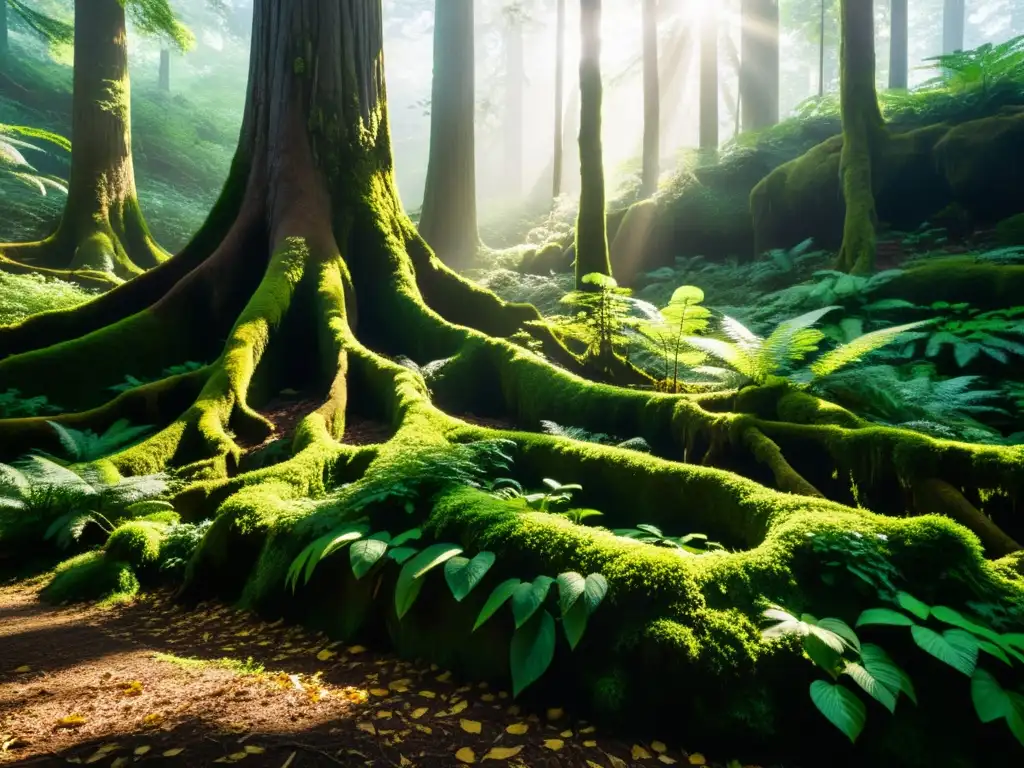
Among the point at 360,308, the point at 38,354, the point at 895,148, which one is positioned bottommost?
the point at 38,354

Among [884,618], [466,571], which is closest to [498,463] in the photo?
[466,571]

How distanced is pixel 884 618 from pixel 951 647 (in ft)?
0.70

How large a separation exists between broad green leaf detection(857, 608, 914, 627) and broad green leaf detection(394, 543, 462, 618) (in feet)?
5.35

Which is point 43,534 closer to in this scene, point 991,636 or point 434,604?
point 434,604

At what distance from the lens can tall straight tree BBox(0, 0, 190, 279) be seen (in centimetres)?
1212

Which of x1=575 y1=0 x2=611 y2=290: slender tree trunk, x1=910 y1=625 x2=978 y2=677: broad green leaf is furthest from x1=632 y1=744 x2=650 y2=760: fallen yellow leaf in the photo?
x1=575 y1=0 x2=611 y2=290: slender tree trunk

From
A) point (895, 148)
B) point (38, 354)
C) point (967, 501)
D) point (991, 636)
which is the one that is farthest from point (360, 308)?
point (895, 148)

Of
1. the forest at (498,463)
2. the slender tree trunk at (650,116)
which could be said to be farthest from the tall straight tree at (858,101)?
the slender tree trunk at (650,116)

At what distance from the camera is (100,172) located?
12719 millimetres

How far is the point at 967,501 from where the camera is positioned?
3510 millimetres

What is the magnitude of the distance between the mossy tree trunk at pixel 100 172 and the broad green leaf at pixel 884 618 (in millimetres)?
12942

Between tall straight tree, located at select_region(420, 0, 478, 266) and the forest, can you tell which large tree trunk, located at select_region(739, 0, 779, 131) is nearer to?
the forest

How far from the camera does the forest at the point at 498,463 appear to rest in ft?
7.80

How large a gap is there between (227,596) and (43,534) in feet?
6.68
